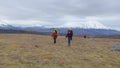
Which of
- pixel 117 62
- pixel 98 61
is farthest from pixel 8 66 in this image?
pixel 117 62

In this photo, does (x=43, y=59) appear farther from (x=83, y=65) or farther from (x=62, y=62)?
(x=83, y=65)

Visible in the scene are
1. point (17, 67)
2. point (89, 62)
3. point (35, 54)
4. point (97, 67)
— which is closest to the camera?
point (17, 67)

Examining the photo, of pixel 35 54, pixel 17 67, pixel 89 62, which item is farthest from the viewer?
pixel 35 54

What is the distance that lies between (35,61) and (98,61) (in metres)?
5.96

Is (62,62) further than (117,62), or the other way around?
(117,62)

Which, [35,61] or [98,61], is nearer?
[35,61]

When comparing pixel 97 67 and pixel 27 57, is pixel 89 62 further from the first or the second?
pixel 27 57

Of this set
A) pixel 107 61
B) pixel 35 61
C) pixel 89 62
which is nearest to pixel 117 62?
pixel 107 61

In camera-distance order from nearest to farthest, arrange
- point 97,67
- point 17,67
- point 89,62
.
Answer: point 17,67 < point 97,67 < point 89,62

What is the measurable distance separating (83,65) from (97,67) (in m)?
1.23

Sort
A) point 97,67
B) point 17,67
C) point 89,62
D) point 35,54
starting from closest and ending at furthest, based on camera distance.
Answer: point 17,67 < point 97,67 < point 89,62 < point 35,54

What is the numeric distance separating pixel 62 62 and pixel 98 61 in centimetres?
376

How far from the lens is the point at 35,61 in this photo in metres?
24.1

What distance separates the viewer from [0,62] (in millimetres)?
23234
